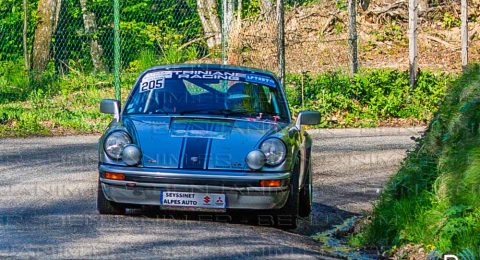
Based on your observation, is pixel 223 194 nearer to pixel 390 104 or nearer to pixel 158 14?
pixel 390 104

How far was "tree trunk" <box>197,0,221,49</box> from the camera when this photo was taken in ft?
73.5

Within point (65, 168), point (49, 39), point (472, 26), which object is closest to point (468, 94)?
point (65, 168)

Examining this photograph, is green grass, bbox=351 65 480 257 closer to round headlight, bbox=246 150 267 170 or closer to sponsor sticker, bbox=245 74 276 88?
round headlight, bbox=246 150 267 170

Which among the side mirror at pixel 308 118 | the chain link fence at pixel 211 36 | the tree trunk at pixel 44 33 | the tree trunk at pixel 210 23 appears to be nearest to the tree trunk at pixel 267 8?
the chain link fence at pixel 211 36

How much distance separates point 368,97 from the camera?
72.8 feet

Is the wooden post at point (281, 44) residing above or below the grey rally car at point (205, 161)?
above

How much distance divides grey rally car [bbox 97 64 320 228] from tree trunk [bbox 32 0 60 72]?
37.5 ft

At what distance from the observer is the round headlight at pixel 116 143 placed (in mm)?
10867

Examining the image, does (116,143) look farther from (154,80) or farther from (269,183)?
(154,80)

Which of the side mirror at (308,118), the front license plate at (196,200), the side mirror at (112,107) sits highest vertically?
the side mirror at (112,107)

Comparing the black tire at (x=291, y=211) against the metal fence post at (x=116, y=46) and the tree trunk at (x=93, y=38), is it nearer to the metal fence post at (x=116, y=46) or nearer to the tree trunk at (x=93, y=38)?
the metal fence post at (x=116, y=46)

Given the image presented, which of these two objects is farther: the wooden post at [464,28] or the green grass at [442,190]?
the wooden post at [464,28]

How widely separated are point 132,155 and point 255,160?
3.39 ft

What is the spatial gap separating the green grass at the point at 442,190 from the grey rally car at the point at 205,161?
0.85 meters
